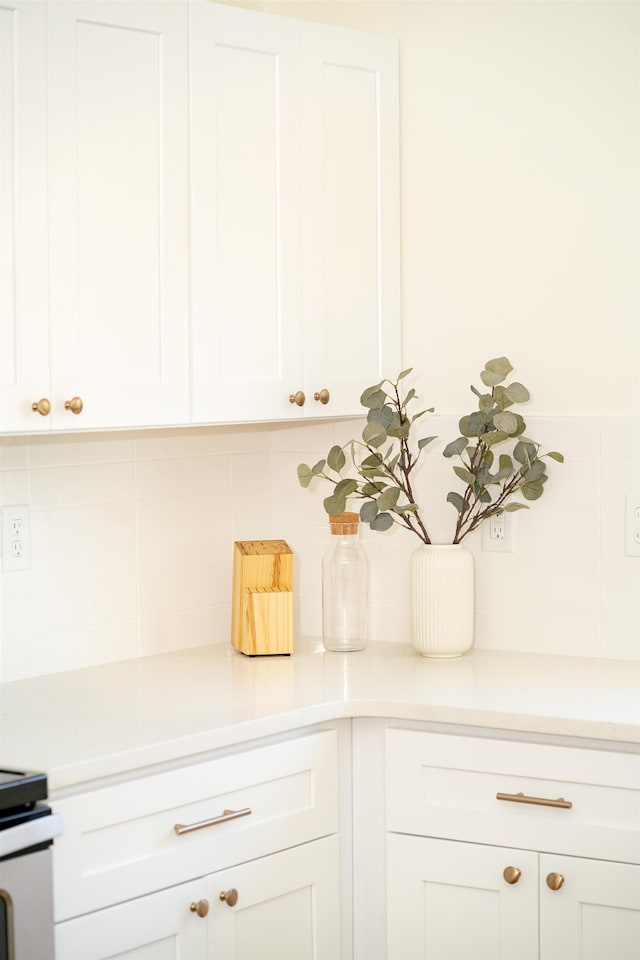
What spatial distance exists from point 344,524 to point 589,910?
951mm

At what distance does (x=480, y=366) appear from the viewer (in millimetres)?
2623

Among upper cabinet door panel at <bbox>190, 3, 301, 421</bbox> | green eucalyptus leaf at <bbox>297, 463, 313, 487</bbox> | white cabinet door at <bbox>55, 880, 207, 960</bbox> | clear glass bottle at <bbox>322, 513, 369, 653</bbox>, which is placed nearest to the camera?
white cabinet door at <bbox>55, 880, 207, 960</bbox>

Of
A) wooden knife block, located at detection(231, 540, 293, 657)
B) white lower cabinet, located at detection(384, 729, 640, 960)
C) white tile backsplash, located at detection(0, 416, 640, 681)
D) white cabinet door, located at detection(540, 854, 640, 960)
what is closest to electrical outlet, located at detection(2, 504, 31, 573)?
white tile backsplash, located at detection(0, 416, 640, 681)

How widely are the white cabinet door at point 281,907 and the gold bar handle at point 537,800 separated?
0.34 m

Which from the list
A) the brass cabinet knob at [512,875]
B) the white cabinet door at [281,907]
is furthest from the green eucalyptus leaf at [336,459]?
the brass cabinet knob at [512,875]

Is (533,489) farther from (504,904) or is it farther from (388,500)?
(504,904)

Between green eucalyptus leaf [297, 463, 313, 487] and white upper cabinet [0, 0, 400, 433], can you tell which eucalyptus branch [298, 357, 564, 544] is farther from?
white upper cabinet [0, 0, 400, 433]

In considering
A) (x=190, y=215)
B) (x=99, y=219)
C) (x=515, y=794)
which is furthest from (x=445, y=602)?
(x=99, y=219)

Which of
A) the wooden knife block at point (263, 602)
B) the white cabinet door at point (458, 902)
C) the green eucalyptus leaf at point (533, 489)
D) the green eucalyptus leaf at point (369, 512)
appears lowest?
the white cabinet door at point (458, 902)

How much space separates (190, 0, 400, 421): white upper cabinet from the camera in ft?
7.60

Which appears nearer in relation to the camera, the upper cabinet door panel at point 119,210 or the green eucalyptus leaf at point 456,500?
the upper cabinet door panel at point 119,210

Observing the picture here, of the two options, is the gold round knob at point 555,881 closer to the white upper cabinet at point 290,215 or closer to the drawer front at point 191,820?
the drawer front at point 191,820

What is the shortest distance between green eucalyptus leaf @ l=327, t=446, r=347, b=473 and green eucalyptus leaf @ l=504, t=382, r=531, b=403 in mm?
378

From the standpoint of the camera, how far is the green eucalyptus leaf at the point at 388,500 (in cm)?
247
